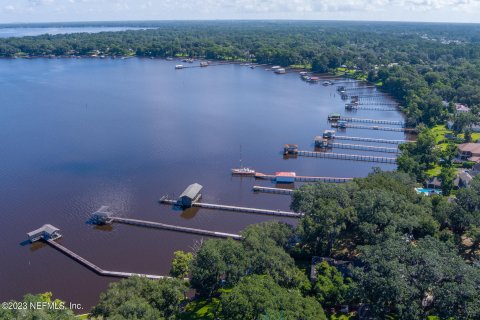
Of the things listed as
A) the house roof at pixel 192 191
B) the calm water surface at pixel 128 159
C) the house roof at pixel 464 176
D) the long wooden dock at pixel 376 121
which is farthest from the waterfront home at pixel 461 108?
the house roof at pixel 192 191

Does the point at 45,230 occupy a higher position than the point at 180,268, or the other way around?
the point at 180,268

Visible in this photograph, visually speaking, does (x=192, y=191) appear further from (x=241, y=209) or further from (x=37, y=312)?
(x=37, y=312)

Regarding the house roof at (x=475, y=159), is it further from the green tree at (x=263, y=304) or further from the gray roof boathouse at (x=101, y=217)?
the gray roof boathouse at (x=101, y=217)

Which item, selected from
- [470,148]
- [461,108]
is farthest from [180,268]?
[461,108]

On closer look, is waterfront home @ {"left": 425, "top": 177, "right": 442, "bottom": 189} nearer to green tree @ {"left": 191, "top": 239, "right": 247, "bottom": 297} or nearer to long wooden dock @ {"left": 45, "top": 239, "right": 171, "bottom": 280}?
green tree @ {"left": 191, "top": 239, "right": 247, "bottom": 297}

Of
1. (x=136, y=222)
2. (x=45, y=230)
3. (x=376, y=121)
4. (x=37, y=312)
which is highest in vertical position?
(x=37, y=312)

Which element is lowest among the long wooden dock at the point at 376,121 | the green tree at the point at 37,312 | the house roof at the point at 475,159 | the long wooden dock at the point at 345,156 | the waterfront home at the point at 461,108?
the long wooden dock at the point at 345,156
